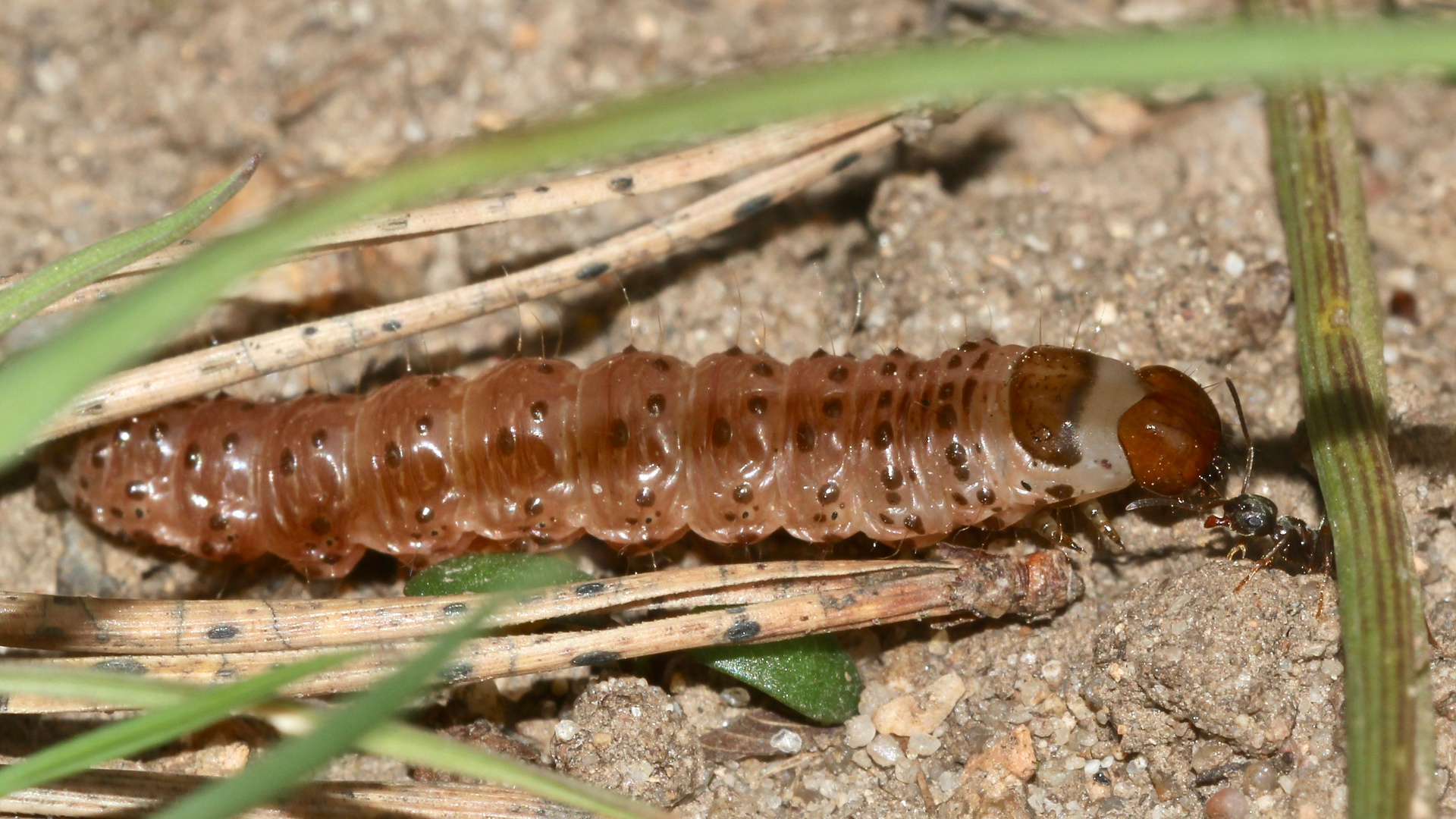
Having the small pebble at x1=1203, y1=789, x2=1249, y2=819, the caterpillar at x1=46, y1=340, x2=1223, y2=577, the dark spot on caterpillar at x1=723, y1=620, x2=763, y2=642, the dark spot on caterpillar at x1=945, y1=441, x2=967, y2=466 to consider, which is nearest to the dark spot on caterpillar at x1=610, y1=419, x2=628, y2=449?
the caterpillar at x1=46, y1=340, x2=1223, y2=577

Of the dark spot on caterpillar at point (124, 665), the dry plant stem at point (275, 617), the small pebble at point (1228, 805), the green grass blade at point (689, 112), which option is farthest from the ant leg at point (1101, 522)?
the dark spot on caterpillar at point (124, 665)

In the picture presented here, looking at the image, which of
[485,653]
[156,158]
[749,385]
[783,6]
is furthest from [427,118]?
[485,653]

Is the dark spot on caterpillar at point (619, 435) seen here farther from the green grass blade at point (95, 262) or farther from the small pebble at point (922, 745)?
the green grass blade at point (95, 262)

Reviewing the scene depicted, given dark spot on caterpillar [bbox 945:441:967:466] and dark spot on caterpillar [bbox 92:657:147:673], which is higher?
dark spot on caterpillar [bbox 945:441:967:466]

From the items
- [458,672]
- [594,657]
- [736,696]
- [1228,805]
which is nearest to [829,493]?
[736,696]

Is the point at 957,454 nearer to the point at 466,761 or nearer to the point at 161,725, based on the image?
the point at 466,761

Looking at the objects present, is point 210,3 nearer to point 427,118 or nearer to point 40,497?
point 427,118

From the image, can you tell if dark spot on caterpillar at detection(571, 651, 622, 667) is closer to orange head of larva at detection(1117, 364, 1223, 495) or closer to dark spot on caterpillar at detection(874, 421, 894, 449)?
dark spot on caterpillar at detection(874, 421, 894, 449)
